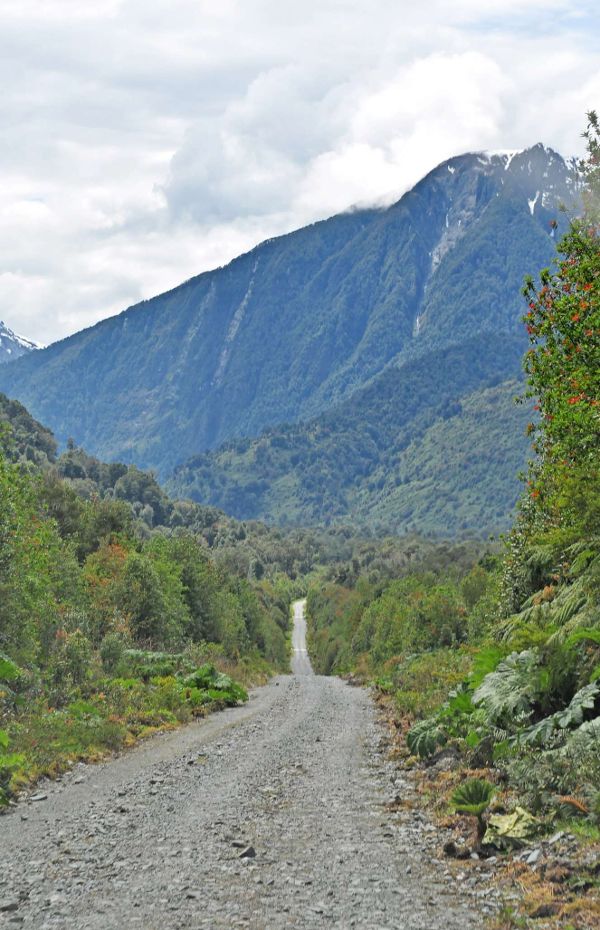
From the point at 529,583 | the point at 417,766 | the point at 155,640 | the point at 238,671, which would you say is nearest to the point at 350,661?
the point at 238,671

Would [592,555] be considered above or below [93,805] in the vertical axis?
above

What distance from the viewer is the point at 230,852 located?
33.5 feet

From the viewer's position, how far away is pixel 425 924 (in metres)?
7.70

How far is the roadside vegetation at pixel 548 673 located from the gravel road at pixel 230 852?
32.8 inches

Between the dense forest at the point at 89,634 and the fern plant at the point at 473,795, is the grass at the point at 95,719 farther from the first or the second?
the fern plant at the point at 473,795

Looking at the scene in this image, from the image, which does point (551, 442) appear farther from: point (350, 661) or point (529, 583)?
point (350, 661)

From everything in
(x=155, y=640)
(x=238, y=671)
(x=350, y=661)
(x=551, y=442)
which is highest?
(x=551, y=442)

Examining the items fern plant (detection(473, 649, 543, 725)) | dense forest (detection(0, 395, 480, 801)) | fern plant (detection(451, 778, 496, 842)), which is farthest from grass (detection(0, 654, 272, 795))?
fern plant (detection(473, 649, 543, 725))

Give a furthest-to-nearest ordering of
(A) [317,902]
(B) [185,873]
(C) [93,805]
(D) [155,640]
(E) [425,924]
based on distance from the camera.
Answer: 1. (D) [155,640]
2. (C) [93,805]
3. (B) [185,873]
4. (A) [317,902]
5. (E) [425,924]

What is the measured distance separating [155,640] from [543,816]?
31462 mm

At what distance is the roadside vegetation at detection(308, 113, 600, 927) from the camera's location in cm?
977

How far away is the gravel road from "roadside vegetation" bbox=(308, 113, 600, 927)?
32.8 inches

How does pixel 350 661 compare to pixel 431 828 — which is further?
pixel 350 661

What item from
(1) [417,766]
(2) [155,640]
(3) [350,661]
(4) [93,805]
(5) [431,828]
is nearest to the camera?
(5) [431,828]
